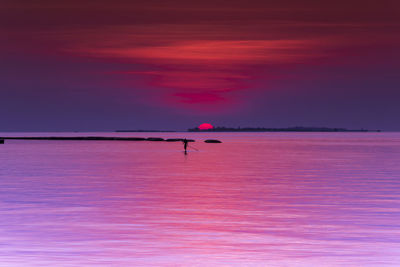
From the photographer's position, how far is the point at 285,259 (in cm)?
1590

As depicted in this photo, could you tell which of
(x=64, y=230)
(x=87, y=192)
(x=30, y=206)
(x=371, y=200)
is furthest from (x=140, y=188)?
(x=64, y=230)

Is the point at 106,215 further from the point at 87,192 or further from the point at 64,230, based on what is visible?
the point at 87,192

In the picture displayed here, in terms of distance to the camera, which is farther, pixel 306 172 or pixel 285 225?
pixel 306 172

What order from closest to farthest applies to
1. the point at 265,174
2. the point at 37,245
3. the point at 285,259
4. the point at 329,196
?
the point at 285,259 < the point at 37,245 < the point at 329,196 < the point at 265,174

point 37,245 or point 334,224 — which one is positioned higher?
point 334,224

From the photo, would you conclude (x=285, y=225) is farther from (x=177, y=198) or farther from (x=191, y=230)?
(x=177, y=198)

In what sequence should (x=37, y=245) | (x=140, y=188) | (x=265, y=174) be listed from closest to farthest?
(x=37, y=245), (x=140, y=188), (x=265, y=174)

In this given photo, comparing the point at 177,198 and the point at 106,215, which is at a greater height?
the point at 177,198

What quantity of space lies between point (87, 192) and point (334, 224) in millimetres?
15623

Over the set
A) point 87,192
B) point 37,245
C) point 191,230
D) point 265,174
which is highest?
point 265,174

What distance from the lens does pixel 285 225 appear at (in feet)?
70.9

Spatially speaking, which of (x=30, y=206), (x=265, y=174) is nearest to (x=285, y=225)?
(x=30, y=206)

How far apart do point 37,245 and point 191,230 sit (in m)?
5.07

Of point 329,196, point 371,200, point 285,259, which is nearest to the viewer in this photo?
point 285,259
